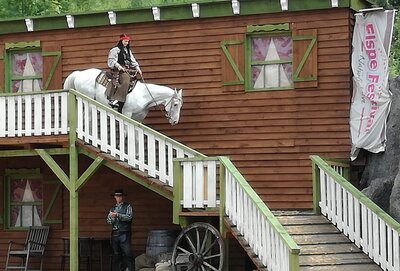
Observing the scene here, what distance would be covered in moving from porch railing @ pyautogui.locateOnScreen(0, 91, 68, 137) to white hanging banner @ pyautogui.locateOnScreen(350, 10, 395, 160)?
5.59m

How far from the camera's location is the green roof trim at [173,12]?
18.1 meters

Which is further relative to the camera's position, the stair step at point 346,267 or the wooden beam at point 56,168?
the wooden beam at point 56,168

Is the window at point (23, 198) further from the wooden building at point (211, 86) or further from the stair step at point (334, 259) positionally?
the stair step at point (334, 259)

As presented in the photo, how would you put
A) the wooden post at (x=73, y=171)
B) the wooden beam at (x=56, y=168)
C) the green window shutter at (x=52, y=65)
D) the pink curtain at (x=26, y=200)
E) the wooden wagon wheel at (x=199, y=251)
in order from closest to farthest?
1. the wooden wagon wheel at (x=199, y=251)
2. the wooden post at (x=73, y=171)
3. the wooden beam at (x=56, y=168)
4. the green window shutter at (x=52, y=65)
5. the pink curtain at (x=26, y=200)

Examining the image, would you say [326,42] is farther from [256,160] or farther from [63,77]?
[63,77]

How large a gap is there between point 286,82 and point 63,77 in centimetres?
505

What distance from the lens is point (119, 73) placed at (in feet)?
59.7

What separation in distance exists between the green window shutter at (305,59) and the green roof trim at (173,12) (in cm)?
53

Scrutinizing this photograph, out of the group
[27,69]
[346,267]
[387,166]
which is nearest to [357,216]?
[346,267]

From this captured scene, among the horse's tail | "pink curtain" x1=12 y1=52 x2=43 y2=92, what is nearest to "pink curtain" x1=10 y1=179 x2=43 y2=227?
"pink curtain" x1=12 y1=52 x2=43 y2=92

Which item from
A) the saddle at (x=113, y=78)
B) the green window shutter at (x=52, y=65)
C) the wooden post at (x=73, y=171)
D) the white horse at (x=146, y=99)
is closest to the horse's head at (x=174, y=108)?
the white horse at (x=146, y=99)

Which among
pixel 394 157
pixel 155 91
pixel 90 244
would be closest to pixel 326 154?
pixel 394 157

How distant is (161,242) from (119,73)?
345 cm

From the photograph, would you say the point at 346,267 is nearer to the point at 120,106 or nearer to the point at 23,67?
the point at 120,106
